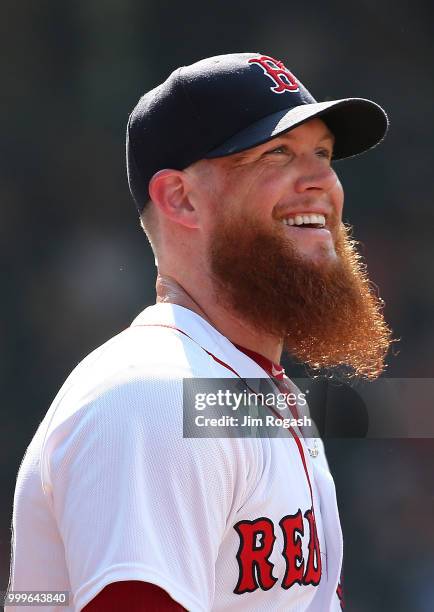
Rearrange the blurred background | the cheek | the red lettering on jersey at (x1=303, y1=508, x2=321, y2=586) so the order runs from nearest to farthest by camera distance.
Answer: the red lettering on jersey at (x1=303, y1=508, x2=321, y2=586) < the cheek < the blurred background

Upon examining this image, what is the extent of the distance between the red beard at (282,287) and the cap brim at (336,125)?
0.45 feet

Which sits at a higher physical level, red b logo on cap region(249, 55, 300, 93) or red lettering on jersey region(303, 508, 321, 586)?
red b logo on cap region(249, 55, 300, 93)

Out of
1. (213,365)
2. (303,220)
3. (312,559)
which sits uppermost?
(303,220)

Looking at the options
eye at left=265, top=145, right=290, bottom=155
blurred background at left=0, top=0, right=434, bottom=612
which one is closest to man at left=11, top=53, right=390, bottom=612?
eye at left=265, top=145, right=290, bottom=155

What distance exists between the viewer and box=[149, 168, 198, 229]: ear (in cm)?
155

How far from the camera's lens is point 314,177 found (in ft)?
5.19

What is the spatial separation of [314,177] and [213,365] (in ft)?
1.52

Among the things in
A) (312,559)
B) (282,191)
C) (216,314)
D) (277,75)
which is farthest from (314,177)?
(312,559)

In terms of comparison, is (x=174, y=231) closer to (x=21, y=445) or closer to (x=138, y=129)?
(x=138, y=129)

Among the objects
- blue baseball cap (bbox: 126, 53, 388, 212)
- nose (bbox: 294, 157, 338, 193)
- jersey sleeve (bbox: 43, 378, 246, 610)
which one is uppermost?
blue baseball cap (bbox: 126, 53, 388, 212)

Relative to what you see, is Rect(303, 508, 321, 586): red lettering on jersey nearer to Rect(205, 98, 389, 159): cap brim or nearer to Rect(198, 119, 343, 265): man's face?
Rect(198, 119, 343, 265): man's face

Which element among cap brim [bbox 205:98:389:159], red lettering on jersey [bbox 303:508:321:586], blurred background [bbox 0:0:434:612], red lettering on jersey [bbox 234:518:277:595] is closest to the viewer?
red lettering on jersey [bbox 234:518:277:595]

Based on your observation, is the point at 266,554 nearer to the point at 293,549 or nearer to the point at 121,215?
the point at 293,549

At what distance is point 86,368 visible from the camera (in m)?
1.23
